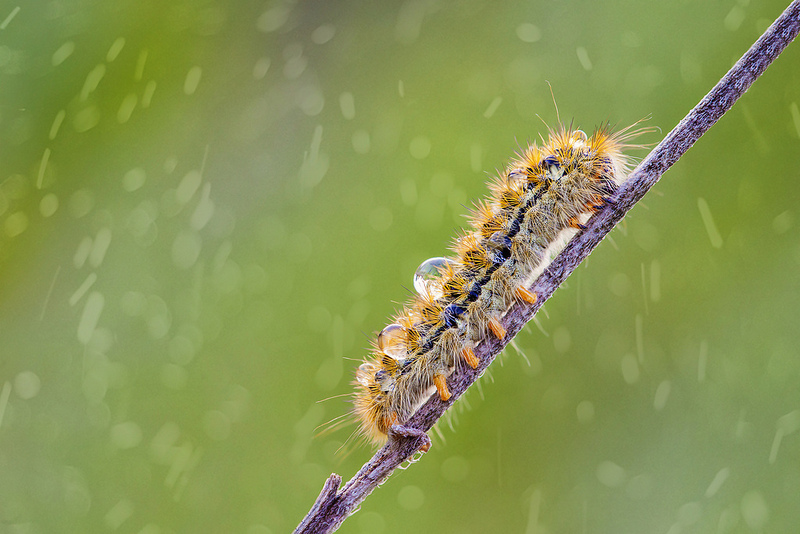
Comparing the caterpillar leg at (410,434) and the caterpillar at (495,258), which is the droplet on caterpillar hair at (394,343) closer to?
the caterpillar at (495,258)

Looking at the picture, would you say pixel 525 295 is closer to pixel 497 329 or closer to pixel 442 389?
pixel 497 329

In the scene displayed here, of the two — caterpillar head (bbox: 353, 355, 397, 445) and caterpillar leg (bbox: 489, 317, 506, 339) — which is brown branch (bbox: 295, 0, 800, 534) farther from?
caterpillar head (bbox: 353, 355, 397, 445)

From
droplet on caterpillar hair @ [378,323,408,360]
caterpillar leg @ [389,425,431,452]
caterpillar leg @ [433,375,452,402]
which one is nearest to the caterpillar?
droplet on caterpillar hair @ [378,323,408,360]

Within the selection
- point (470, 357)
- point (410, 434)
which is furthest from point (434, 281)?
point (410, 434)

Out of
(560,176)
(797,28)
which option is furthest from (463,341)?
(797,28)

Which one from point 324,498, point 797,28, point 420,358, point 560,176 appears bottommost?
point 324,498

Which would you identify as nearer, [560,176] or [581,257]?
[581,257]

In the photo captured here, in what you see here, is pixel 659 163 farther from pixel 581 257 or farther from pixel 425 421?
pixel 425 421
